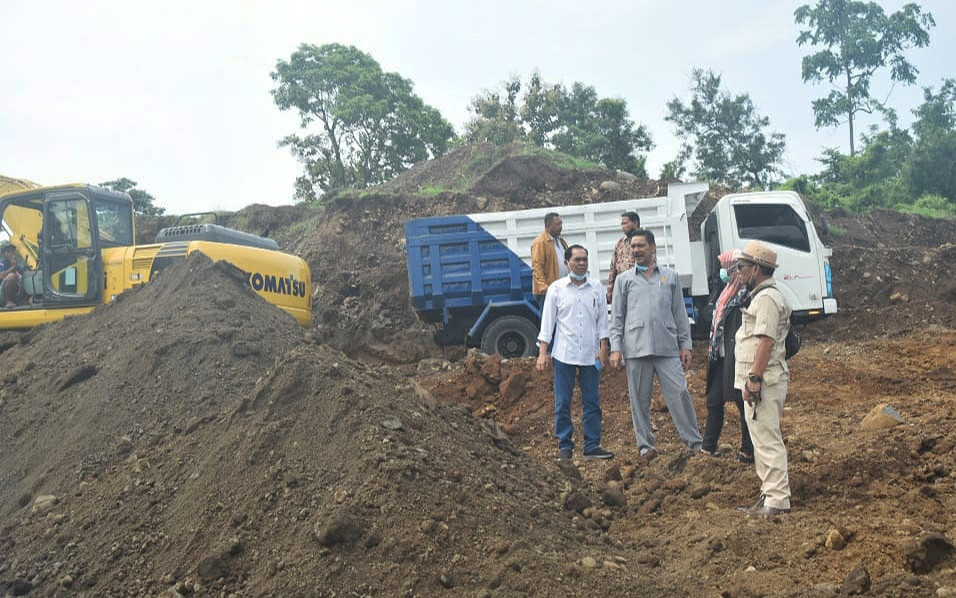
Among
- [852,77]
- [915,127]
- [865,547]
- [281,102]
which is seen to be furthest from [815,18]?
[865,547]

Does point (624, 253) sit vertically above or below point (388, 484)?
above

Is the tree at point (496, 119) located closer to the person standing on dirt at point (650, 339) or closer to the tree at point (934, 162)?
the tree at point (934, 162)

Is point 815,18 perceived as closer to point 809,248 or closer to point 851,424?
point 809,248

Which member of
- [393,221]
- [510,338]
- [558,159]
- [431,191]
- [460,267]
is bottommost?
[510,338]

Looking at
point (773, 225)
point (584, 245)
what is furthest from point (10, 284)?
point (773, 225)

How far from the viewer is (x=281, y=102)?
29156 mm

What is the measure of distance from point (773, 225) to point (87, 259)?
9.30m

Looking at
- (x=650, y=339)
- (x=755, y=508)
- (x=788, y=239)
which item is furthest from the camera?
(x=788, y=239)

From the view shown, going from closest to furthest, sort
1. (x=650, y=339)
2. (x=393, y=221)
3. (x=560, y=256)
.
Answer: (x=650, y=339) → (x=560, y=256) → (x=393, y=221)

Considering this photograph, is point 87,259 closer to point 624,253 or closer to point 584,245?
point 584,245

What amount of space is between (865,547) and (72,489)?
16.1 ft

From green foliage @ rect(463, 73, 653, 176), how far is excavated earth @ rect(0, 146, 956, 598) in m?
19.7

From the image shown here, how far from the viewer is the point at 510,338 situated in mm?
12531

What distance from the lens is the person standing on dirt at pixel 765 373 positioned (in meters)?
4.89
